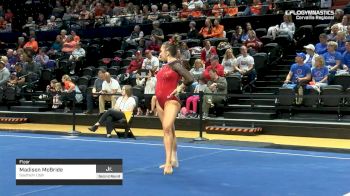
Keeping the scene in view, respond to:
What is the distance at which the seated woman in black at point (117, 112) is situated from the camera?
42.0 feet

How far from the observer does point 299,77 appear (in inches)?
542

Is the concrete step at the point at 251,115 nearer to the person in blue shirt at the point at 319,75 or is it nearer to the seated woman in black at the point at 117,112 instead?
the person in blue shirt at the point at 319,75

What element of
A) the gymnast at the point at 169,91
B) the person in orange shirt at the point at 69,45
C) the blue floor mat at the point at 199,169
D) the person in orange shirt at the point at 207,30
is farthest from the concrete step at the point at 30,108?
the gymnast at the point at 169,91

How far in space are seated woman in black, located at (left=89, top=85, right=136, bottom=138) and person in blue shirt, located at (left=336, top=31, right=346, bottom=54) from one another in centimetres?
536

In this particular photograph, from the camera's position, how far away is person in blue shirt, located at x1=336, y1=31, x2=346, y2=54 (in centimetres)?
1420

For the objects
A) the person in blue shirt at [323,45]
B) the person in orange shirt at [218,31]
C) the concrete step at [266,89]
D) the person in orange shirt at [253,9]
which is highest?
the person in orange shirt at [253,9]

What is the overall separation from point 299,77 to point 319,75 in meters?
0.54

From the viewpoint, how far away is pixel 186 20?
19766 mm

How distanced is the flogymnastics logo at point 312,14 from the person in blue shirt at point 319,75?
418cm

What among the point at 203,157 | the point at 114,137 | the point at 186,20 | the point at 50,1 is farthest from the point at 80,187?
the point at 50,1

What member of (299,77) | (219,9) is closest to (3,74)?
(219,9)

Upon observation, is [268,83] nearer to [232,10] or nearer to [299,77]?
[299,77]

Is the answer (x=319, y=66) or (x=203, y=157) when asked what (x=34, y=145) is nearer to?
(x=203, y=157)

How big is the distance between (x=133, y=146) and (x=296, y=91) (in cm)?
440
